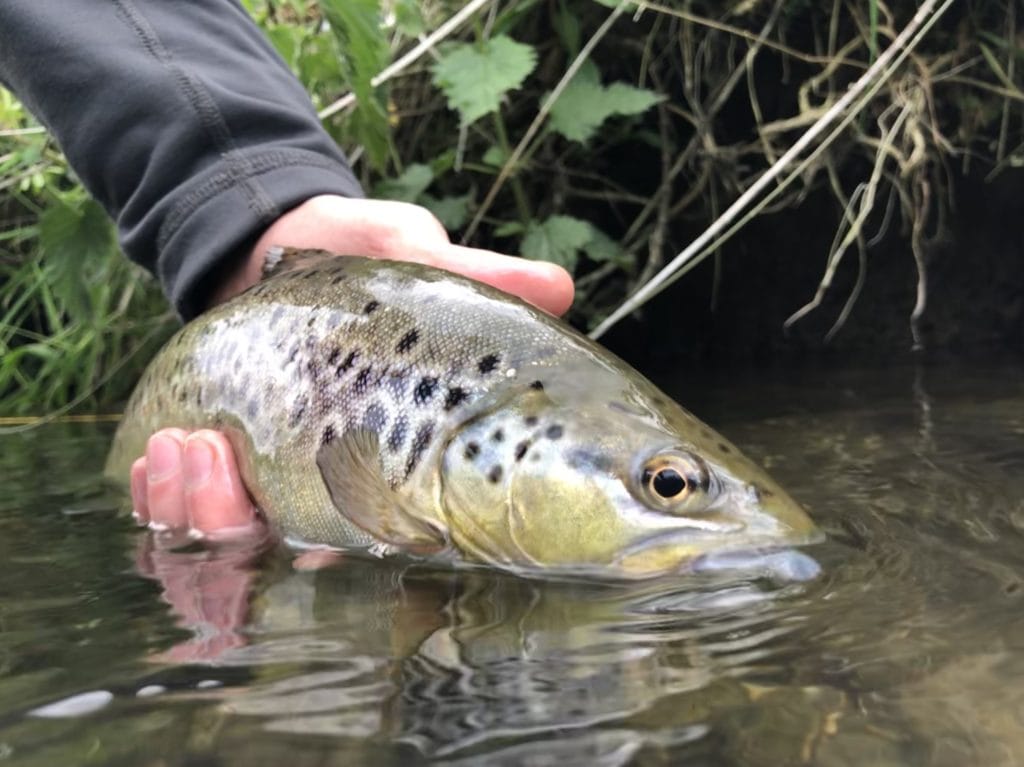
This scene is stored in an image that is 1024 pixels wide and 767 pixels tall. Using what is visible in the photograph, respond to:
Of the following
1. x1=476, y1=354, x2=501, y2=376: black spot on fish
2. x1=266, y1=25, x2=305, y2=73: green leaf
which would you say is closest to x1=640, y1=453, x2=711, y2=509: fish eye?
x1=476, y1=354, x2=501, y2=376: black spot on fish

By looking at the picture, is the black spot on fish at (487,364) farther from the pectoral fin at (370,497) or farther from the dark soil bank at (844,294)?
the dark soil bank at (844,294)

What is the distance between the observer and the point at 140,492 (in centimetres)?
237

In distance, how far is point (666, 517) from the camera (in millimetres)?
1662

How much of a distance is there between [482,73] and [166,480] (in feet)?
6.44

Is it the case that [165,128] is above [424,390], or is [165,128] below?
above

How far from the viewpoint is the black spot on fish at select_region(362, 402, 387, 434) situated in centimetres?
191

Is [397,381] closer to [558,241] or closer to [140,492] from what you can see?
[140,492]

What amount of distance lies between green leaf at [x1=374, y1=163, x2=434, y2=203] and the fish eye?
253 centimetres

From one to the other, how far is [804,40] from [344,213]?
9.15 feet

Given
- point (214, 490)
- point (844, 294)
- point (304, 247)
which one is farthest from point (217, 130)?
point (844, 294)

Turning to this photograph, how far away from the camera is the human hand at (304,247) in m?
2.17

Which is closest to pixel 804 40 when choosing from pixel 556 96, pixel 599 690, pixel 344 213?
pixel 556 96

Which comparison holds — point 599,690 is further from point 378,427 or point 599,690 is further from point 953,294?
point 953,294

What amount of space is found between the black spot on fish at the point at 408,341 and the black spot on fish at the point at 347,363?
10cm
